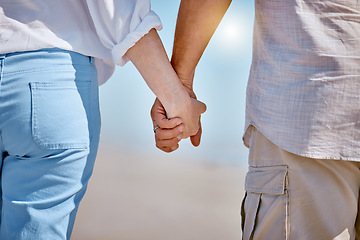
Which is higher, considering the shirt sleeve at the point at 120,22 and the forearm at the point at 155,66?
the shirt sleeve at the point at 120,22

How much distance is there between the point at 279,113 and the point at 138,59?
396mm

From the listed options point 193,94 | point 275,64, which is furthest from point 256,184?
point 193,94

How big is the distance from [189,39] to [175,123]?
0.94 feet

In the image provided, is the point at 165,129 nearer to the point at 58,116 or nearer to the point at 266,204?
the point at 266,204

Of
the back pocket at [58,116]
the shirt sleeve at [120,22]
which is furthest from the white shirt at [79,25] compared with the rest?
the back pocket at [58,116]

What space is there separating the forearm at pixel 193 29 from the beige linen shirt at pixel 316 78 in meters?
0.26

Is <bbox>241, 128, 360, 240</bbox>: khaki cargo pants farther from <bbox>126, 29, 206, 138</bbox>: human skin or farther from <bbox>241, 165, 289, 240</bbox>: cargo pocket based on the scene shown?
<bbox>126, 29, 206, 138</bbox>: human skin

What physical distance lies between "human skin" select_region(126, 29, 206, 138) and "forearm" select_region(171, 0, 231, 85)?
4.7 inches

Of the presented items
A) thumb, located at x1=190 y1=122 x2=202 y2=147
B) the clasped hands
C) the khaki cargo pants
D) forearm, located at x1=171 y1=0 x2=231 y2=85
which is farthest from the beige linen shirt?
thumb, located at x1=190 y1=122 x2=202 y2=147

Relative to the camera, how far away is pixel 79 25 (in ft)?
3.49

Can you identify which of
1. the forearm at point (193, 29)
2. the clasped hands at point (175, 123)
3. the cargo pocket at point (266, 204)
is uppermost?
the forearm at point (193, 29)

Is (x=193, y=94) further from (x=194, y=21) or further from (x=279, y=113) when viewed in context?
(x=279, y=113)

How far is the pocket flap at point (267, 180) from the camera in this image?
3.66 ft

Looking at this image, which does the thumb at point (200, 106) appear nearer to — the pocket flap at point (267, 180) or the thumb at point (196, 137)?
the thumb at point (196, 137)
